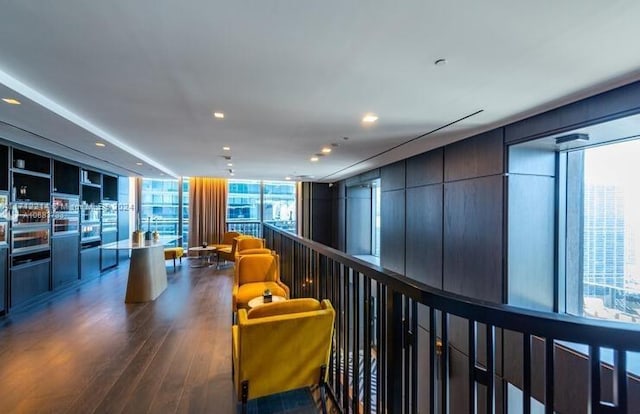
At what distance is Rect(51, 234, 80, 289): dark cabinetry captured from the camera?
518 centimetres

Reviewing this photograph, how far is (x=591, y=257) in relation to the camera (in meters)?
3.53

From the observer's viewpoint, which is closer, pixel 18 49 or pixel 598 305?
pixel 18 49

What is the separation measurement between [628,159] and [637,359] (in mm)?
2077

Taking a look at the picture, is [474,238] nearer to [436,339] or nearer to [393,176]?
[393,176]

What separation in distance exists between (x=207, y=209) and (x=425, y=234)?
23.1ft

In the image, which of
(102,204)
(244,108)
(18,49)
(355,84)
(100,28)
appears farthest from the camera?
(102,204)

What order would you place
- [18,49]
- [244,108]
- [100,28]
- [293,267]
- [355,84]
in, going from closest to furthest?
[100,28] → [18,49] → [355,84] → [244,108] → [293,267]

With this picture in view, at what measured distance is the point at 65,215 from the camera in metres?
5.52

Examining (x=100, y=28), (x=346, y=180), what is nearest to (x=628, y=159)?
(x=100, y=28)

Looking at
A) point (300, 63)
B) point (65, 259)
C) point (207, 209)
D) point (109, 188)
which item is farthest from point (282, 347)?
point (207, 209)

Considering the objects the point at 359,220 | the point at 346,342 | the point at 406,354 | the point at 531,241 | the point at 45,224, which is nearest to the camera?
the point at 406,354

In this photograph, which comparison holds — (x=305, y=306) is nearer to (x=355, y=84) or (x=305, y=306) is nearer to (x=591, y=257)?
(x=355, y=84)

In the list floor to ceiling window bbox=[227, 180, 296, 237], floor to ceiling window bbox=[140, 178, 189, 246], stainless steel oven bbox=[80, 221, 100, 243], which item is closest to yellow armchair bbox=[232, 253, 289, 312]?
stainless steel oven bbox=[80, 221, 100, 243]

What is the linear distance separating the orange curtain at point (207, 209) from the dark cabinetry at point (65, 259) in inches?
142
